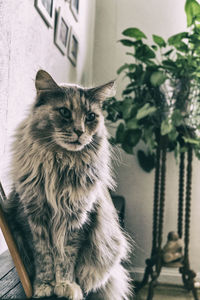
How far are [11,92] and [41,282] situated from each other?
0.66 meters

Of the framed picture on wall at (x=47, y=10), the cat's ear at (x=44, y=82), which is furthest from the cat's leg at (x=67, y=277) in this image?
the framed picture on wall at (x=47, y=10)

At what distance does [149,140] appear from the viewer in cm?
181

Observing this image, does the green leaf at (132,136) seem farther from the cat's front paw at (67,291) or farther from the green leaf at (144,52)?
the cat's front paw at (67,291)

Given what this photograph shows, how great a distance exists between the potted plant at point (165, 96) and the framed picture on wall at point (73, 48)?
0.34 meters

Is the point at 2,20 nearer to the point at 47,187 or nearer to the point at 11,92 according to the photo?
the point at 11,92

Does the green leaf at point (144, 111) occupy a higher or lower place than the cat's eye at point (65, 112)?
higher

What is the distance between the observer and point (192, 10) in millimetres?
1734

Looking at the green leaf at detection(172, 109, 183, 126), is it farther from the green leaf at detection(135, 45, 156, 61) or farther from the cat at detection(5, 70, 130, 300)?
the cat at detection(5, 70, 130, 300)

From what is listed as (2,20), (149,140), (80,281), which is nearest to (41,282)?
(80,281)

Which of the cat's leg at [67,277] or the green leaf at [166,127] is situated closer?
the cat's leg at [67,277]

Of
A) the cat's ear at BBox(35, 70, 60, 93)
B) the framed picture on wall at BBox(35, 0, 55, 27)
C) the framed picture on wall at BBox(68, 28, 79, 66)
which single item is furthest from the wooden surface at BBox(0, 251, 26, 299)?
the framed picture on wall at BBox(68, 28, 79, 66)

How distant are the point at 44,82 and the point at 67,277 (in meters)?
0.44

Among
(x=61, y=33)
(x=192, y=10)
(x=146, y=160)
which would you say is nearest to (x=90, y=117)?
(x=61, y=33)

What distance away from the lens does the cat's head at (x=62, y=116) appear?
0.61m
